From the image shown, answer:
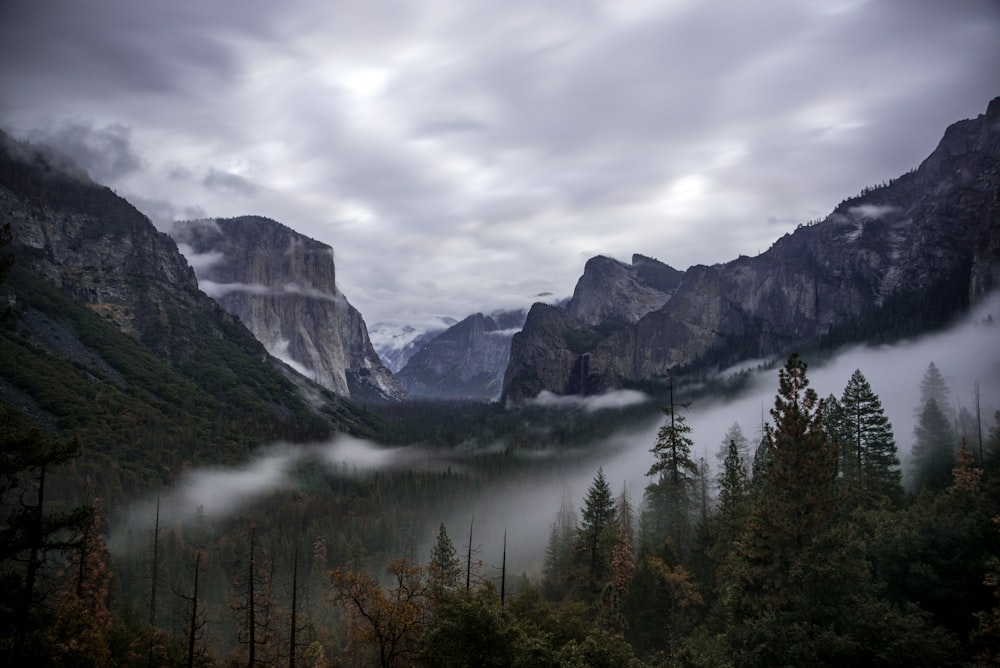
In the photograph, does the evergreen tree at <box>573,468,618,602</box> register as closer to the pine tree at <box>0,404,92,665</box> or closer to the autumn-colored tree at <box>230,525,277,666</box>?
the autumn-colored tree at <box>230,525,277,666</box>

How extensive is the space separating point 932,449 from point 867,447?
1467 centimetres

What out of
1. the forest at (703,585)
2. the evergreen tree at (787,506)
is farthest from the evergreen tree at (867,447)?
the evergreen tree at (787,506)

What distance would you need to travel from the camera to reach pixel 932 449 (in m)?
65.2

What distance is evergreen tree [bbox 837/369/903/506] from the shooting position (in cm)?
5422

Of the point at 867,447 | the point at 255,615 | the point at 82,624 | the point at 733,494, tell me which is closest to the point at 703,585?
the point at 733,494

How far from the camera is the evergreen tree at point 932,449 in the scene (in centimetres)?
6322

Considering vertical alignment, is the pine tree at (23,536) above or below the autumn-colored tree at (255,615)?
above

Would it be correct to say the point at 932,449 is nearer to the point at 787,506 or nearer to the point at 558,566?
the point at 787,506

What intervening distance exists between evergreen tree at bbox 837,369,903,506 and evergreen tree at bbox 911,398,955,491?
30.1 ft

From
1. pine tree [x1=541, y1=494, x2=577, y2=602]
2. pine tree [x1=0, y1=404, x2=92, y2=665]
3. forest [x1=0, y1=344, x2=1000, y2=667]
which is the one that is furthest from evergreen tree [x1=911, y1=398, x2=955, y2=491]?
pine tree [x1=0, y1=404, x2=92, y2=665]

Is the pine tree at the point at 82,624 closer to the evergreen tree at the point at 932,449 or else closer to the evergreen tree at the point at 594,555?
the evergreen tree at the point at 594,555

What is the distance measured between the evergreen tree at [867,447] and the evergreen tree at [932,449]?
916 cm

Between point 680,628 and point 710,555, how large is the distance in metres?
6.48

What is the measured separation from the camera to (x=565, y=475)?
569 ft
